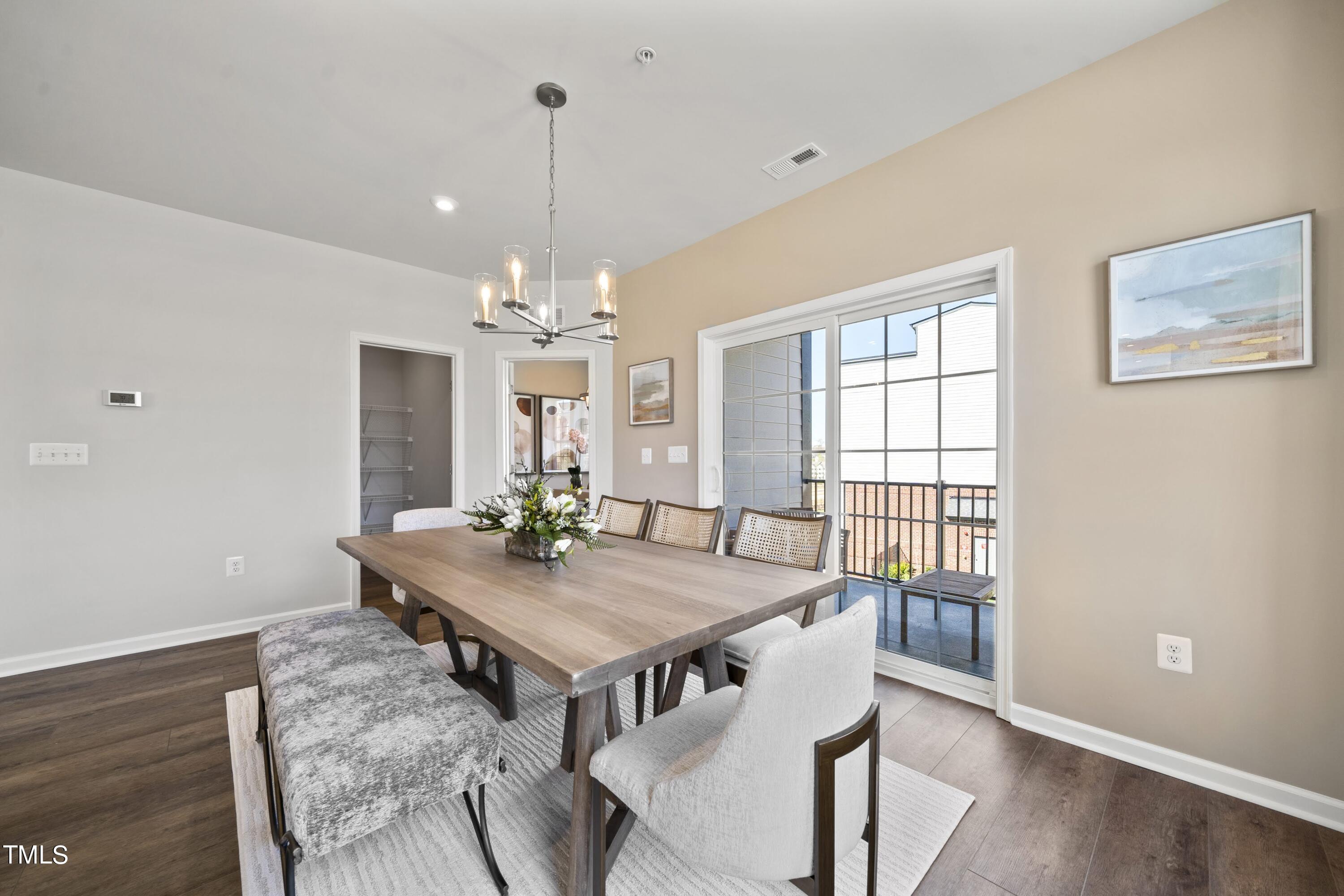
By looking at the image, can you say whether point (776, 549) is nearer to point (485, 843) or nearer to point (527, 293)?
point (485, 843)

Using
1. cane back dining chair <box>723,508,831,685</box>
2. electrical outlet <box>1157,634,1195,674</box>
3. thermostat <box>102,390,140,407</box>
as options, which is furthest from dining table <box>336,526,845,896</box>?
thermostat <box>102,390,140,407</box>

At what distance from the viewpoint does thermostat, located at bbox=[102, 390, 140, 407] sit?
2.88m

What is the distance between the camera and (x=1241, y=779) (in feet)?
5.41

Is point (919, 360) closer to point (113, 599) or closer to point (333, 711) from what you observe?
point (333, 711)

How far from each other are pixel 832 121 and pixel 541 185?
154 centimetres

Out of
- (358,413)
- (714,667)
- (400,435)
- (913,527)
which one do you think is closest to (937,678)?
(913,527)

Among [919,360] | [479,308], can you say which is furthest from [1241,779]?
[479,308]

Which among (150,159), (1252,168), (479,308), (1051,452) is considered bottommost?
(1051,452)

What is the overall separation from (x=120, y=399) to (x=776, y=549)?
3.76 metres

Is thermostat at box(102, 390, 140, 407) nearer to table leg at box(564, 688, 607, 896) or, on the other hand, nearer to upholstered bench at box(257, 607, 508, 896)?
upholstered bench at box(257, 607, 508, 896)

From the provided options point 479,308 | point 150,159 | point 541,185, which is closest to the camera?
point 479,308

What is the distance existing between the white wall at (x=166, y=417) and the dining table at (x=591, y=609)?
5.70 ft

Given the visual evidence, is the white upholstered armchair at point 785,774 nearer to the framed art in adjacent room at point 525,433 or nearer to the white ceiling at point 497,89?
the white ceiling at point 497,89

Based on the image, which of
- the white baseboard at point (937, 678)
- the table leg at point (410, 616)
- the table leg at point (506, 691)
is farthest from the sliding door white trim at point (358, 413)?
the white baseboard at point (937, 678)
